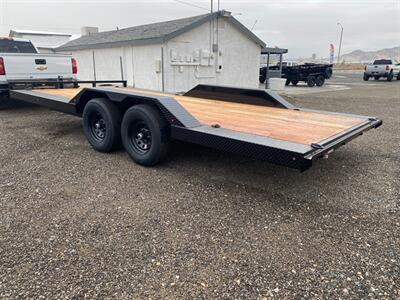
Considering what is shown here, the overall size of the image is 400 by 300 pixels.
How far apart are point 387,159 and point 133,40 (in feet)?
36.3

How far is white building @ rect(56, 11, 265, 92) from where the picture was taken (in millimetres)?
12648

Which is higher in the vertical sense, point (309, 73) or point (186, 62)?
point (186, 62)

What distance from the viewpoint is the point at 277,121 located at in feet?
13.6

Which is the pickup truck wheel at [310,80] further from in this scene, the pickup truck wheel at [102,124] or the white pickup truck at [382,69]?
the pickup truck wheel at [102,124]

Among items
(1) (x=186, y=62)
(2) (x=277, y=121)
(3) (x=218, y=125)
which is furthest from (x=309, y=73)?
(3) (x=218, y=125)

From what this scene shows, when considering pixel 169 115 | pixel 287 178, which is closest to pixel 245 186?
pixel 287 178

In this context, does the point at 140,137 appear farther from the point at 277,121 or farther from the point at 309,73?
the point at 309,73

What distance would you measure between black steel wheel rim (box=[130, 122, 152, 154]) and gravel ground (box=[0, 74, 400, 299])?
0.92 feet

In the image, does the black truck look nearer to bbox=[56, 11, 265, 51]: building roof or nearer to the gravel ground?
bbox=[56, 11, 265, 51]: building roof

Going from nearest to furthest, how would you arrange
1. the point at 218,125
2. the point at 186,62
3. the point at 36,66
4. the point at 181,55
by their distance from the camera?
the point at 218,125 → the point at 36,66 → the point at 181,55 → the point at 186,62

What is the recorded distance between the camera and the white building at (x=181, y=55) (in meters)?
12.6

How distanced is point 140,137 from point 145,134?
0.12 meters

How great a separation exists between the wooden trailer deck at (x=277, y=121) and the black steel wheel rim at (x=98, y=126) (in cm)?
144

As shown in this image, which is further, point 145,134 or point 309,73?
point 309,73
